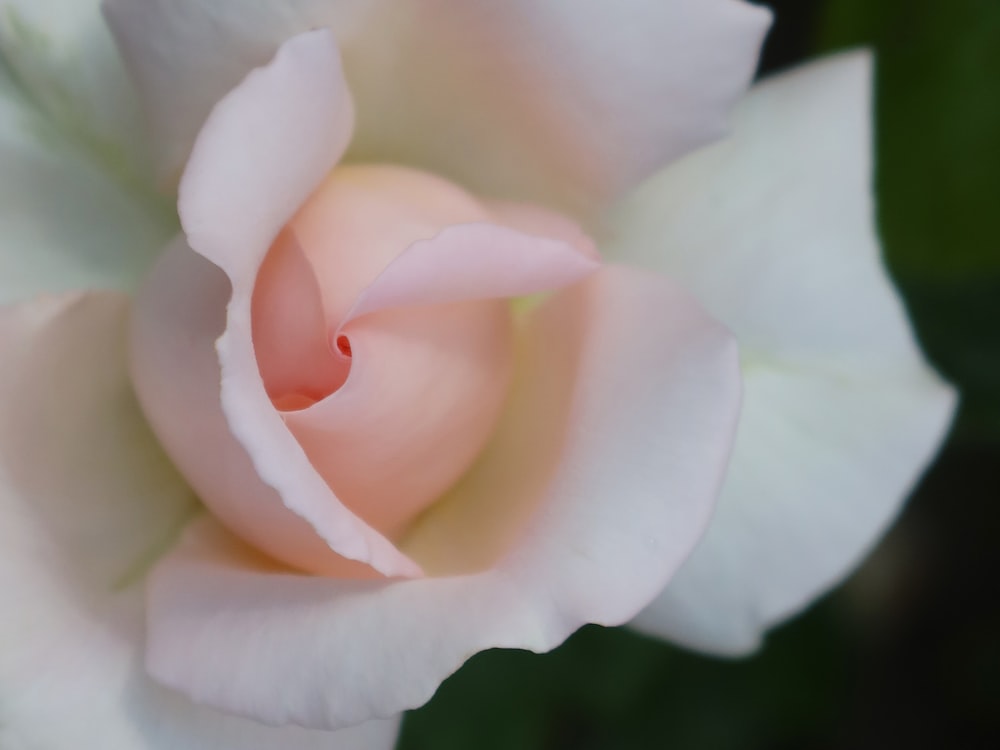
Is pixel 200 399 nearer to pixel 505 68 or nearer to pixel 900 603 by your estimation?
pixel 505 68

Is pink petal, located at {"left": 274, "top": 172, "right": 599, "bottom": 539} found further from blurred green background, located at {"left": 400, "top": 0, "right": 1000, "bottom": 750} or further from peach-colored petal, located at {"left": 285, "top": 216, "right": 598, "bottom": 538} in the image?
blurred green background, located at {"left": 400, "top": 0, "right": 1000, "bottom": 750}

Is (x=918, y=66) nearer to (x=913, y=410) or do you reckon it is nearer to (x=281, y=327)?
(x=913, y=410)

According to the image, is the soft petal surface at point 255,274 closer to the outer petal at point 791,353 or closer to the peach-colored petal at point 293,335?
the peach-colored petal at point 293,335

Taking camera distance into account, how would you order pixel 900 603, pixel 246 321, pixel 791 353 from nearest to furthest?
pixel 246 321
pixel 791 353
pixel 900 603

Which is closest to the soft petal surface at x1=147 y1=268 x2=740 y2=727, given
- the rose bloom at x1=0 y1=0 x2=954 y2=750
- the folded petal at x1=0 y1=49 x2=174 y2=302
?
the rose bloom at x1=0 y1=0 x2=954 y2=750

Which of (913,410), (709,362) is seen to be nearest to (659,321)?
(709,362)

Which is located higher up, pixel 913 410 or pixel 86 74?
→ pixel 86 74

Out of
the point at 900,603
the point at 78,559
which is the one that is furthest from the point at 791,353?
the point at 900,603
